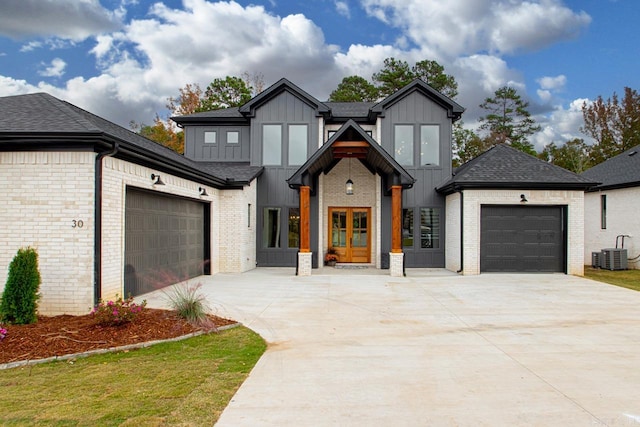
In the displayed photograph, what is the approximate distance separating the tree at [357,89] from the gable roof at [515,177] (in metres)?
21.9

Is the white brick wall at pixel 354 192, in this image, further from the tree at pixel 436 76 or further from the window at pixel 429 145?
the tree at pixel 436 76

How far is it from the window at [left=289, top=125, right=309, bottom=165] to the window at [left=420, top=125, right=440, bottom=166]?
15.4 ft

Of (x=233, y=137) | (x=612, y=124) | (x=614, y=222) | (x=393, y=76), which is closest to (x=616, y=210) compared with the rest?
(x=614, y=222)

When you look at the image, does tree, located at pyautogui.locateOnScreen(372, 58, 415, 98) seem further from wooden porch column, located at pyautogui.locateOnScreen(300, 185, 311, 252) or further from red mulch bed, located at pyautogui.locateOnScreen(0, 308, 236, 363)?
red mulch bed, located at pyautogui.locateOnScreen(0, 308, 236, 363)

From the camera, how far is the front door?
54.5ft

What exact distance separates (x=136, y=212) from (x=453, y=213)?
1075 cm

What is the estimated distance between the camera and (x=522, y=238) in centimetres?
1386

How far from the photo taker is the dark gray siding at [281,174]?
52.9 ft

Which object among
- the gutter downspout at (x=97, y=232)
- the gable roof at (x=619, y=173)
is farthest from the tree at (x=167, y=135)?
the gable roof at (x=619, y=173)

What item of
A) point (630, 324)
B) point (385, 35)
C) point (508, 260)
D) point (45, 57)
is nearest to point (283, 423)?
point (630, 324)

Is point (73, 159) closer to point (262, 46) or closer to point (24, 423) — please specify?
point (24, 423)

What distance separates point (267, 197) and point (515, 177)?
30.0ft

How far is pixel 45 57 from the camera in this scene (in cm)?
1838

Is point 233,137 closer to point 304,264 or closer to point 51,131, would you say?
point 304,264
